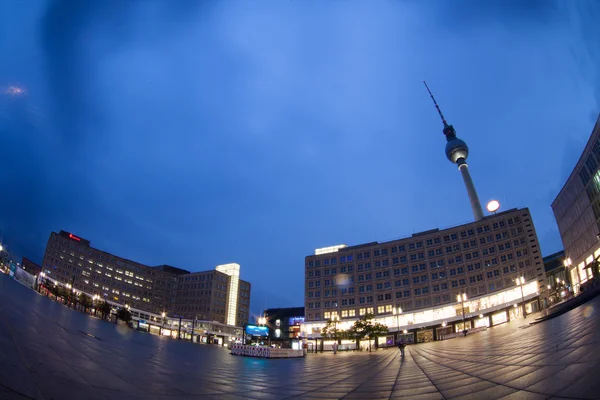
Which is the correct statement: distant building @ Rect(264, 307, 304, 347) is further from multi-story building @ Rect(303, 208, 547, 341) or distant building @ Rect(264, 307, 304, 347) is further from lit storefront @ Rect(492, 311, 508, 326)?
lit storefront @ Rect(492, 311, 508, 326)

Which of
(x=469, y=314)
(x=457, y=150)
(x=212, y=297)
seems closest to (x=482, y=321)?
(x=469, y=314)

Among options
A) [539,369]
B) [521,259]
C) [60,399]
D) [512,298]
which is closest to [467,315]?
[512,298]

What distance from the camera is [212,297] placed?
138 metres

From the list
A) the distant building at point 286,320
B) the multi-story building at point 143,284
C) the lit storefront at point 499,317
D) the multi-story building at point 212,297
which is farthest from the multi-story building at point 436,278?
the multi-story building at point 143,284

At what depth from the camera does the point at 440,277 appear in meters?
81.1

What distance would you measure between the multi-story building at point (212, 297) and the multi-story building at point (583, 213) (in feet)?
411

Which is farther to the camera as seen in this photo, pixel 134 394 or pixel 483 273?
pixel 483 273

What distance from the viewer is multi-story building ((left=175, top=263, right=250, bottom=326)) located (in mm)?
138750

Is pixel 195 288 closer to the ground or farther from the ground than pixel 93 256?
closer to the ground

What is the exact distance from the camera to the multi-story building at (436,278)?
71.2 meters

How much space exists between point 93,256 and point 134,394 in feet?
501

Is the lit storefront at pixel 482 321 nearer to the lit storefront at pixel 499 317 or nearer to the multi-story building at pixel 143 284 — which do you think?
the lit storefront at pixel 499 317

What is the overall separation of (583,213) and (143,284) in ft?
523

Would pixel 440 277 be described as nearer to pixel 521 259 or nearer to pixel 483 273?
pixel 483 273
